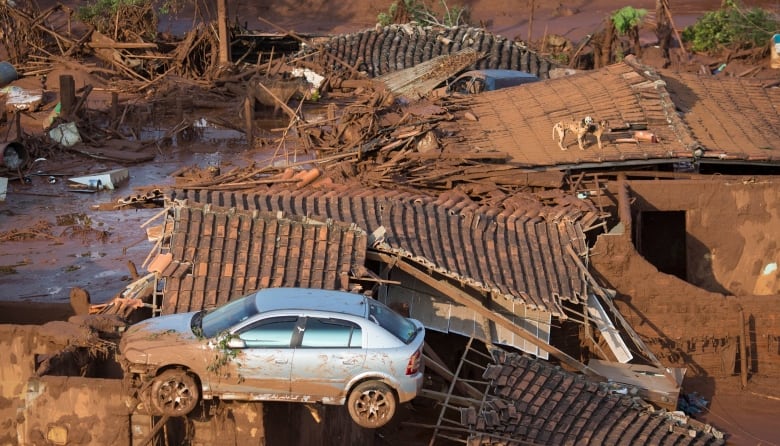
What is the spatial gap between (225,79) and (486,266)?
19170mm

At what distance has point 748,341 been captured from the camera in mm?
17047

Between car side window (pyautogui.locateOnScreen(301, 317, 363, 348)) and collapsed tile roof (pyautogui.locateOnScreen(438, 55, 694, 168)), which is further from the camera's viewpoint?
collapsed tile roof (pyautogui.locateOnScreen(438, 55, 694, 168))

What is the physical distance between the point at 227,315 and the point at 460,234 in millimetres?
5106

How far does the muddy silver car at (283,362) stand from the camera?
11500mm

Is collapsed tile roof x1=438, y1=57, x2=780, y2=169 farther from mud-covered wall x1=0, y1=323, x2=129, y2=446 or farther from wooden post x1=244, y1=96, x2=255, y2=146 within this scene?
mud-covered wall x1=0, y1=323, x2=129, y2=446

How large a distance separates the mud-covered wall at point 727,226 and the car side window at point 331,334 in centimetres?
782

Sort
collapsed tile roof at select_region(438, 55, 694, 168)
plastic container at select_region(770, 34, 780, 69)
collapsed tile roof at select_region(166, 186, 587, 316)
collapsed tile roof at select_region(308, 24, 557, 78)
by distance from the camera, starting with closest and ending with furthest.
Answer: collapsed tile roof at select_region(166, 186, 587, 316)
collapsed tile roof at select_region(438, 55, 694, 168)
collapsed tile roof at select_region(308, 24, 557, 78)
plastic container at select_region(770, 34, 780, 69)

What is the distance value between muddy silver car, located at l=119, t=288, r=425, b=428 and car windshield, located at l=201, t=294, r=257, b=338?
0.03 meters

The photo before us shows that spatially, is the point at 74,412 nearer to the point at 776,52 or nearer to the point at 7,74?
the point at 7,74

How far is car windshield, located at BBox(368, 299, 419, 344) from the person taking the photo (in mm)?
11867

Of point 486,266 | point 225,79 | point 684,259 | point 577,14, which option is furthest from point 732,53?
point 486,266

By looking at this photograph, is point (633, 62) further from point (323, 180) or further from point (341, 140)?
point (323, 180)

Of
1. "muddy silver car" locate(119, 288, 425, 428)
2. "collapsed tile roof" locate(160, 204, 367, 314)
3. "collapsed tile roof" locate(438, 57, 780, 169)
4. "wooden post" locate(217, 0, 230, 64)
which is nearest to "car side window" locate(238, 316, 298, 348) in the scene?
"muddy silver car" locate(119, 288, 425, 428)

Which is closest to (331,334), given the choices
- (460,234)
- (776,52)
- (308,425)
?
(308,425)
